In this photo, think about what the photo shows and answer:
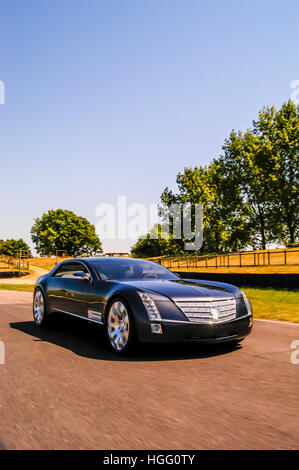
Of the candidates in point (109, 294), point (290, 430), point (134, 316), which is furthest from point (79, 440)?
point (109, 294)

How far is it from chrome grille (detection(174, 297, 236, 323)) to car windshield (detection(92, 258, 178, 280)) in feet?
4.72

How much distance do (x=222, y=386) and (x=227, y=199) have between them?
2083 inches

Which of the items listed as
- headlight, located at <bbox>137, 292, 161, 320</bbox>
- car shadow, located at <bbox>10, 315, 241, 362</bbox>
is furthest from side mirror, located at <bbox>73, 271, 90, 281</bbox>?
headlight, located at <bbox>137, 292, 161, 320</bbox>

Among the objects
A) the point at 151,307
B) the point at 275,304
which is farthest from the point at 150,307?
the point at 275,304

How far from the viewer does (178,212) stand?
198ft

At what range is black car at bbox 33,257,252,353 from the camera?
5.43 metres

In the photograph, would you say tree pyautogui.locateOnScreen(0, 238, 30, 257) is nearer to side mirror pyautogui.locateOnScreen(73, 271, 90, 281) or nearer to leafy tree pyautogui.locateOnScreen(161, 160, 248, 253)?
leafy tree pyautogui.locateOnScreen(161, 160, 248, 253)

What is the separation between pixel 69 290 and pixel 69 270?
0.65m

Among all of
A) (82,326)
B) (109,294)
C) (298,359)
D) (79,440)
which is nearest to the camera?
(79,440)

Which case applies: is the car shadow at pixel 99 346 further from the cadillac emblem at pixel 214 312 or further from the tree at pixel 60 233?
the tree at pixel 60 233

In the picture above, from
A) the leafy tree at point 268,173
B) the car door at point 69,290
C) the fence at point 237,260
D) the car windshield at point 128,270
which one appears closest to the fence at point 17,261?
the fence at point 237,260

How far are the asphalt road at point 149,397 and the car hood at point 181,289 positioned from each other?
78 centimetres

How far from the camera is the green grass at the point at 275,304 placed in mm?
9899
